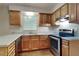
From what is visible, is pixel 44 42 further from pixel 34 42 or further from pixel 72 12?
pixel 72 12

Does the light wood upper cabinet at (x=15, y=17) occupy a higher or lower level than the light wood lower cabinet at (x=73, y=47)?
higher

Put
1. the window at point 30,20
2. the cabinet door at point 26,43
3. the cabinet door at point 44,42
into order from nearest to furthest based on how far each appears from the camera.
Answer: the cabinet door at point 26,43, the cabinet door at point 44,42, the window at point 30,20

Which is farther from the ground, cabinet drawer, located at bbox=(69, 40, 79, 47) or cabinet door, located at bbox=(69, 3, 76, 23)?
cabinet door, located at bbox=(69, 3, 76, 23)

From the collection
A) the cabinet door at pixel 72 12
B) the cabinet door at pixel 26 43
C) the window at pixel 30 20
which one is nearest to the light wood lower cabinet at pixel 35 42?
the cabinet door at pixel 26 43

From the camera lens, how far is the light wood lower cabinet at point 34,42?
4.94 m

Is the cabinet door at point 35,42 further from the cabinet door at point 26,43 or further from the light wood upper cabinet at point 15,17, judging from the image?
the light wood upper cabinet at point 15,17

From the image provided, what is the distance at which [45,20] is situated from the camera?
223 inches

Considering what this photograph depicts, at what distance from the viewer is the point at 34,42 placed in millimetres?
5055

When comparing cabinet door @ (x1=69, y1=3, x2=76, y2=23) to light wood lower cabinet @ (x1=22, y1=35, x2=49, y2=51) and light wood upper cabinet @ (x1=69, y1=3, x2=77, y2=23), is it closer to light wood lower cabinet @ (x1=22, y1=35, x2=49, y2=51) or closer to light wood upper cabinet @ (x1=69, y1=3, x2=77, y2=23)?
light wood upper cabinet @ (x1=69, y1=3, x2=77, y2=23)

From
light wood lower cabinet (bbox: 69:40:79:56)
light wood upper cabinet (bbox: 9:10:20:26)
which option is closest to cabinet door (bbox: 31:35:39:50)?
light wood upper cabinet (bbox: 9:10:20:26)

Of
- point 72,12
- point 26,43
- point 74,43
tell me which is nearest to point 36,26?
point 26,43

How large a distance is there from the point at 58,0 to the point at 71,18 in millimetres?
2682

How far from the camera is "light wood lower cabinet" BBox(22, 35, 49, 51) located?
4936 mm

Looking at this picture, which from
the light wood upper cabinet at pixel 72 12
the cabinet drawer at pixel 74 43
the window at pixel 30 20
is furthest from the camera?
the window at pixel 30 20
